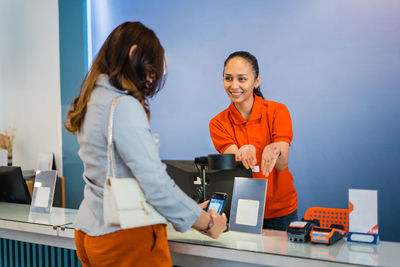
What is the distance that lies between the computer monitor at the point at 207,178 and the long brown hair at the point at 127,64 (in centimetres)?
84

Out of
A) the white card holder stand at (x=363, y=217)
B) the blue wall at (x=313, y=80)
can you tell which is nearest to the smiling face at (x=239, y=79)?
the white card holder stand at (x=363, y=217)

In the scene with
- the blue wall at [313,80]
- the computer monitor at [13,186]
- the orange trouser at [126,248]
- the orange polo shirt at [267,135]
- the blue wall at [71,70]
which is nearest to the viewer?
the orange trouser at [126,248]

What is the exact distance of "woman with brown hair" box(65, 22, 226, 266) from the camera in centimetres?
128

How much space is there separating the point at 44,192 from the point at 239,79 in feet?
4.52

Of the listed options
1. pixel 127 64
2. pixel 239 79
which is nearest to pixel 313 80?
pixel 239 79

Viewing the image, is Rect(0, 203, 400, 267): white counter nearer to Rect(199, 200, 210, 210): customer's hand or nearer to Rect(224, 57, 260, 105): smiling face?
Rect(199, 200, 210, 210): customer's hand

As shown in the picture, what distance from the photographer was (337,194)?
3574 mm

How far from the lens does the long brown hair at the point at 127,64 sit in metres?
1.36

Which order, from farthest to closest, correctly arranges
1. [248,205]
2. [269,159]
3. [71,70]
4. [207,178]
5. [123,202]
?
[71,70], [207,178], [269,159], [248,205], [123,202]

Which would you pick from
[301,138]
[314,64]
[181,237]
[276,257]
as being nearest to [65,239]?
[181,237]

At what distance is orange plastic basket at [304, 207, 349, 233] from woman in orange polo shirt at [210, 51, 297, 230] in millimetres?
306

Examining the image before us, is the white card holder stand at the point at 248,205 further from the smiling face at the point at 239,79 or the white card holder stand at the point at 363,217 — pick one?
the smiling face at the point at 239,79

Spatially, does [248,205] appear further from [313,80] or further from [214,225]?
[313,80]

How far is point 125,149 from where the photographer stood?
4.14ft
